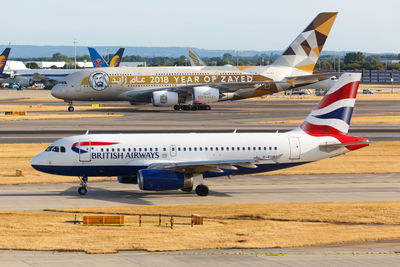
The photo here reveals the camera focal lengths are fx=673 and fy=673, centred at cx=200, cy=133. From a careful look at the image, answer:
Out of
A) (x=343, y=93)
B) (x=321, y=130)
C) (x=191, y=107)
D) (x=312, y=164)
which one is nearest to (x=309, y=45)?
(x=191, y=107)

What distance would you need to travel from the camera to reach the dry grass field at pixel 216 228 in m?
29.7

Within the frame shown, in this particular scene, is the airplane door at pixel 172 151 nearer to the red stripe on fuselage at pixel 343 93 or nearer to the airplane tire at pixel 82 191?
the airplane tire at pixel 82 191

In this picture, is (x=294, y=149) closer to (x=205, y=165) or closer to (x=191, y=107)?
(x=205, y=165)

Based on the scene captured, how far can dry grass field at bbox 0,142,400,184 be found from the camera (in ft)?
163

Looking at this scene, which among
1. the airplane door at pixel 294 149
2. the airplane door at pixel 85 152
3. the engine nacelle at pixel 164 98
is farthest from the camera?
the engine nacelle at pixel 164 98

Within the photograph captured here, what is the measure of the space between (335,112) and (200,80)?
60218 millimetres

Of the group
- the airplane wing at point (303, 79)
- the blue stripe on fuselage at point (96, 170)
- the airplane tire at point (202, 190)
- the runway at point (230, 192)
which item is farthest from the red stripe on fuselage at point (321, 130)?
the airplane wing at point (303, 79)

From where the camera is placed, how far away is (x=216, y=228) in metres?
33.3

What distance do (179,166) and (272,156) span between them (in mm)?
6568

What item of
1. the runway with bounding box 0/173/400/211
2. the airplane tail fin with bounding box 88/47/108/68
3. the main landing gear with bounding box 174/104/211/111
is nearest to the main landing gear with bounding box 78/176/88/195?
the runway with bounding box 0/173/400/211

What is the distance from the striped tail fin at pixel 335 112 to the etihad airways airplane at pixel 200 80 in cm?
5720

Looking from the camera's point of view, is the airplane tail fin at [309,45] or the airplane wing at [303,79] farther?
the airplane wing at [303,79]

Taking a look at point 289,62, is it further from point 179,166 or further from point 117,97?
point 179,166

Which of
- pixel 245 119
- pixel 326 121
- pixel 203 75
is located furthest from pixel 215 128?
pixel 326 121
